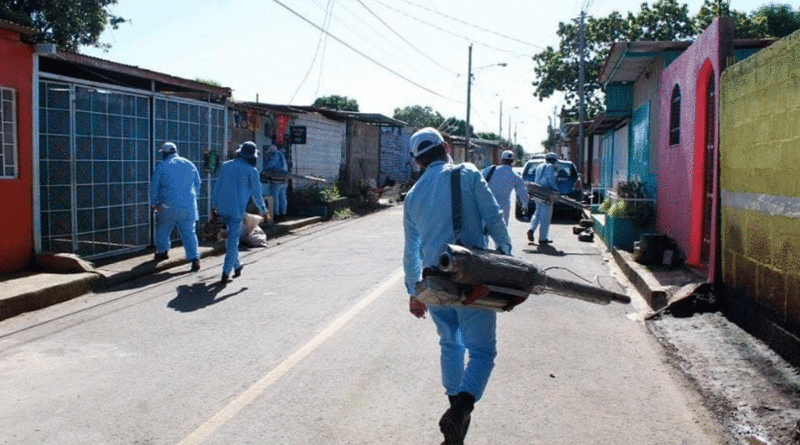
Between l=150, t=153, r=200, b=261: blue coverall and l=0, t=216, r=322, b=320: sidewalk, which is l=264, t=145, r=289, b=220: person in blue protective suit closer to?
l=0, t=216, r=322, b=320: sidewalk

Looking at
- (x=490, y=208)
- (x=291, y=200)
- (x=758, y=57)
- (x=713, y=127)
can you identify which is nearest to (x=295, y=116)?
(x=291, y=200)

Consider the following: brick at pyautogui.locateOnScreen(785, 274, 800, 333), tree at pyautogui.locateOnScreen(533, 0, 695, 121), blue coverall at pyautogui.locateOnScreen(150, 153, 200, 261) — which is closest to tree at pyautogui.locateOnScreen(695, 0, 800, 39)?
tree at pyautogui.locateOnScreen(533, 0, 695, 121)

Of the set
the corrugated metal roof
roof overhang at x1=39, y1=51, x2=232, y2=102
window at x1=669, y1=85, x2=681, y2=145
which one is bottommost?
window at x1=669, y1=85, x2=681, y2=145

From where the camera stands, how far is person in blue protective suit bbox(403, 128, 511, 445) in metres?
4.62

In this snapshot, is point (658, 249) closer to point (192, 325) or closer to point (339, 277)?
point (339, 277)

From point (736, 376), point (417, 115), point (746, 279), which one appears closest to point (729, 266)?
point (746, 279)

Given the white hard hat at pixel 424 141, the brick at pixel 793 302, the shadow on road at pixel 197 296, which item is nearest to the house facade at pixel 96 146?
the shadow on road at pixel 197 296

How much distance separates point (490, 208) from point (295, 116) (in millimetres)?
18147

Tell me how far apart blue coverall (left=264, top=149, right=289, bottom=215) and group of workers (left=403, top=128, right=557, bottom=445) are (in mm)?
14361

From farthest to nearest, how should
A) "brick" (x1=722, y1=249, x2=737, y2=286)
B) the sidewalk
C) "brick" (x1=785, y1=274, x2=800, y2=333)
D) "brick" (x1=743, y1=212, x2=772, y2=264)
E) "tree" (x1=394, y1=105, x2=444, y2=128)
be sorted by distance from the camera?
"tree" (x1=394, y1=105, x2=444, y2=128) < the sidewalk < "brick" (x1=722, y1=249, x2=737, y2=286) < "brick" (x1=743, y1=212, x2=772, y2=264) < "brick" (x1=785, y1=274, x2=800, y2=333)

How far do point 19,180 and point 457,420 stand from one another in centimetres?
794

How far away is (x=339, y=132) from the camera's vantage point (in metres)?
27.8

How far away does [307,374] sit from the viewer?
618cm

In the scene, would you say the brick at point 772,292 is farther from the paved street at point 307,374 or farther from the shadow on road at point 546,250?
the shadow on road at point 546,250
